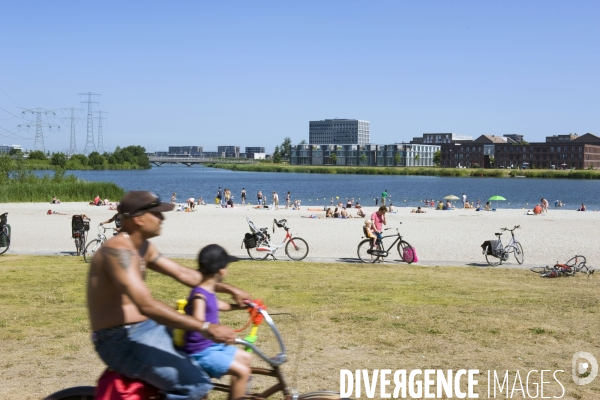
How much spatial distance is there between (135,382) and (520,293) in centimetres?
918

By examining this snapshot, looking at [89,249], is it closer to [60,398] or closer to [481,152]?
[60,398]

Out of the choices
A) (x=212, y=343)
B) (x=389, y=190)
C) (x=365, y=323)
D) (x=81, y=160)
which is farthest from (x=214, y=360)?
(x=81, y=160)

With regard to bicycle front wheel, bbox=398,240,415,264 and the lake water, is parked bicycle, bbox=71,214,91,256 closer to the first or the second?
bicycle front wheel, bbox=398,240,415,264

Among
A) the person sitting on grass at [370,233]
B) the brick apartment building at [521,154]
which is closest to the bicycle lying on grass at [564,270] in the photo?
the person sitting on grass at [370,233]

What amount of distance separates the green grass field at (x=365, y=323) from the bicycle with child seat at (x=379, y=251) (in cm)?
222

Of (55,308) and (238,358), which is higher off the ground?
(238,358)

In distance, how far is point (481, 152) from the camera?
623 ft

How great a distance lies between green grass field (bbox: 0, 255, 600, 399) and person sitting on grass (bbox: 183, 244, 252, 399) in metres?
0.44

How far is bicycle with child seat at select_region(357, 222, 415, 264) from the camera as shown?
53.8 feet

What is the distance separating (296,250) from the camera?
55.4 ft

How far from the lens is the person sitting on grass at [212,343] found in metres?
3.73

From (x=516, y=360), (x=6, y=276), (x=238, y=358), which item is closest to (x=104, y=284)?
(x=238, y=358)

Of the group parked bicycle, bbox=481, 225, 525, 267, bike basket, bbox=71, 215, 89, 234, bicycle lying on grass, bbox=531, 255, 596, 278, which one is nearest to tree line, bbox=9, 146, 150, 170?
bike basket, bbox=71, 215, 89, 234

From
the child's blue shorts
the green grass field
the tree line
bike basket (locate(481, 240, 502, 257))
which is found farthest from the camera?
the tree line
